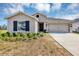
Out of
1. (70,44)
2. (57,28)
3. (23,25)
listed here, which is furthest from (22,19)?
(57,28)

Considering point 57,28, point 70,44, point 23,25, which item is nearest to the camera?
point 70,44

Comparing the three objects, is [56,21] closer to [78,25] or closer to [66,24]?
[66,24]

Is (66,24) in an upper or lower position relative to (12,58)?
upper

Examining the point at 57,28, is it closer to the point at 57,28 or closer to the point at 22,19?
the point at 57,28

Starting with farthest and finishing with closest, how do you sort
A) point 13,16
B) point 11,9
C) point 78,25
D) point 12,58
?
point 78,25, point 13,16, point 11,9, point 12,58

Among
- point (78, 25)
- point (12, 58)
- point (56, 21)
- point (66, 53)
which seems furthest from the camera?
point (78, 25)

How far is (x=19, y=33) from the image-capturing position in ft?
43.7

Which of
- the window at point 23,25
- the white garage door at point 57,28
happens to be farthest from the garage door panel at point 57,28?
the window at point 23,25

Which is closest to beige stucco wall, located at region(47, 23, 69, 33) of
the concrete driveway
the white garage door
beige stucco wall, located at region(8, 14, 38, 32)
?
the white garage door

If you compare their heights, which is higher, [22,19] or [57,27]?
[22,19]

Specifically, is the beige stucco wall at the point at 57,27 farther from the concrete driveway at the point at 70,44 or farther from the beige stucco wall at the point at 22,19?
the concrete driveway at the point at 70,44

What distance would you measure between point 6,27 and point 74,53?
26.4 ft

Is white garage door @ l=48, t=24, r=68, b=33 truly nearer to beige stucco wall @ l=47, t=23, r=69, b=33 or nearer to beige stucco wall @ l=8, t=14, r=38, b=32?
beige stucco wall @ l=47, t=23, r=69, b=33

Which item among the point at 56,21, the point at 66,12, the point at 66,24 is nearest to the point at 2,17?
the point at 66,12
